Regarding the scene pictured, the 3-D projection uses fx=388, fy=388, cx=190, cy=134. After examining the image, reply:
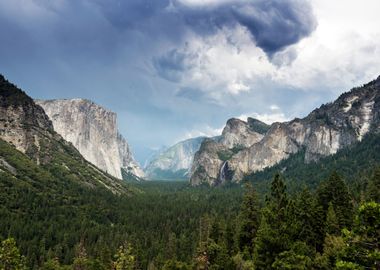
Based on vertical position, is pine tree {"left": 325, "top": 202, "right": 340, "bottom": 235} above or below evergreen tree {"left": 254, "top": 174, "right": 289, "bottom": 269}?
above

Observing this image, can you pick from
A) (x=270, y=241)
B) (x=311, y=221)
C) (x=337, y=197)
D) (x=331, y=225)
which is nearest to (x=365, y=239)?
(x=270, y=241)

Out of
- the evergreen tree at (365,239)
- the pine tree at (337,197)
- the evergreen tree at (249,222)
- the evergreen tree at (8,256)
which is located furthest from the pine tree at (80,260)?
the evergreen tree at (365,239)

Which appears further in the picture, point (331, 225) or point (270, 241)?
point (331, 225)

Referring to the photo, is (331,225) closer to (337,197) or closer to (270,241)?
(337,197)

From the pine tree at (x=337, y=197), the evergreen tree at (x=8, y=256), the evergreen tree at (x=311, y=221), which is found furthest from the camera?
the pine tree at (x=337, y=197)

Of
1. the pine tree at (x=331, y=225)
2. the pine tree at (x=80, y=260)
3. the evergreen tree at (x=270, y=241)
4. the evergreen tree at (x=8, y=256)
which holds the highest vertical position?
the pine tree at (x=331, y=225)

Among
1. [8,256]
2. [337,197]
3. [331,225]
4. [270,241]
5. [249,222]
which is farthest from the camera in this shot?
[337,197]

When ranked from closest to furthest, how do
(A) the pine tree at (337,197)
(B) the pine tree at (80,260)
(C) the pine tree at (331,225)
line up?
(C) the pine tree at (331,225), (B) the pine tree at (80,260), (A) the pine tree at (337,197)

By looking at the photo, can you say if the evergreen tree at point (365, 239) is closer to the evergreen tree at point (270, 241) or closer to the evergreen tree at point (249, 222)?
the evergreen tree at point (270, 241)

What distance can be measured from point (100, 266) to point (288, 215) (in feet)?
202

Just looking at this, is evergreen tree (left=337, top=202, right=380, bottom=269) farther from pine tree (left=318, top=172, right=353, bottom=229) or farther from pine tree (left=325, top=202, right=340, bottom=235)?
pine tree (left=318, top=172, right=353, bottom=229)

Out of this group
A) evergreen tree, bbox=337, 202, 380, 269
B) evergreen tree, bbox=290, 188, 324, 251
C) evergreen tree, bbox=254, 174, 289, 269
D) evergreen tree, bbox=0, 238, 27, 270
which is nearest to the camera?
evergreen tree, bbox=337, 202, 380, 269

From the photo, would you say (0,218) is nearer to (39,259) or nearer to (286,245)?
(39,259)

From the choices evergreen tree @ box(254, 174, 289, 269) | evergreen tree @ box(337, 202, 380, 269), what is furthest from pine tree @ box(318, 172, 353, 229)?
evergreen tree @ box(337, 202, 380, 269)
